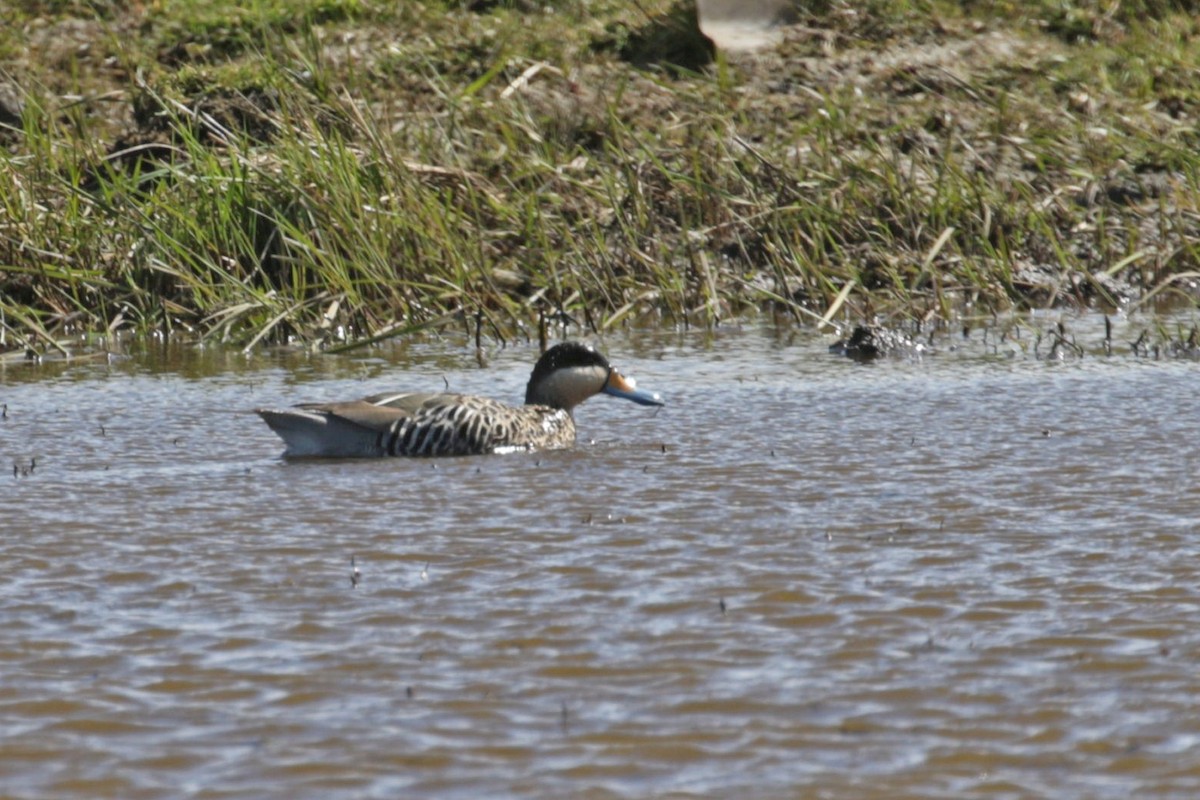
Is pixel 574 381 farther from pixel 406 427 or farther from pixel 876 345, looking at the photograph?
pixel 876 345

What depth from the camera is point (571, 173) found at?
12.6m

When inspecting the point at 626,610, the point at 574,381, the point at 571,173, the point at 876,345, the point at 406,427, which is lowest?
the point at 626,610

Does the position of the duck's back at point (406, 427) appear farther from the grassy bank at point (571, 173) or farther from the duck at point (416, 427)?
the grassy bank at point (571, 173)

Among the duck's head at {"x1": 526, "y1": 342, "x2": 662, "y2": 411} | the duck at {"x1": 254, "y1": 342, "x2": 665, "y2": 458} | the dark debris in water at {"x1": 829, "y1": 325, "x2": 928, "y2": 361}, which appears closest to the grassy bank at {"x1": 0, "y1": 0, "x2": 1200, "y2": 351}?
the dark debris in water at {"x1": 829, "y1": 325, "x2": 928, "y2": 361}

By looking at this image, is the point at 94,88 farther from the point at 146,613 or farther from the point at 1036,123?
the point at 146,613

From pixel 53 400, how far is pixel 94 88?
22.2 ft

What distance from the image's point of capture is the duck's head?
830 centimetres

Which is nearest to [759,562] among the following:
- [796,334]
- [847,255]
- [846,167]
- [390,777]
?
[390,777]

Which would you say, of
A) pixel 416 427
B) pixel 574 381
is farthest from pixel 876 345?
pixel 416 427

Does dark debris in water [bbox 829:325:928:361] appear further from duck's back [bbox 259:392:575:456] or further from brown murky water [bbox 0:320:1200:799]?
duck's back [bbox 259:392:575:456]

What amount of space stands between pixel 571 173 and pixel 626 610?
798 cm

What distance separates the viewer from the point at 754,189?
39.8ft

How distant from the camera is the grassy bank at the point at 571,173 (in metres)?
10.9

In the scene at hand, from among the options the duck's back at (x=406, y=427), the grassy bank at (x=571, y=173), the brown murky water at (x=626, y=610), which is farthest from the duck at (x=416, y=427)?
the grassy bank at (x=571, y=173)
